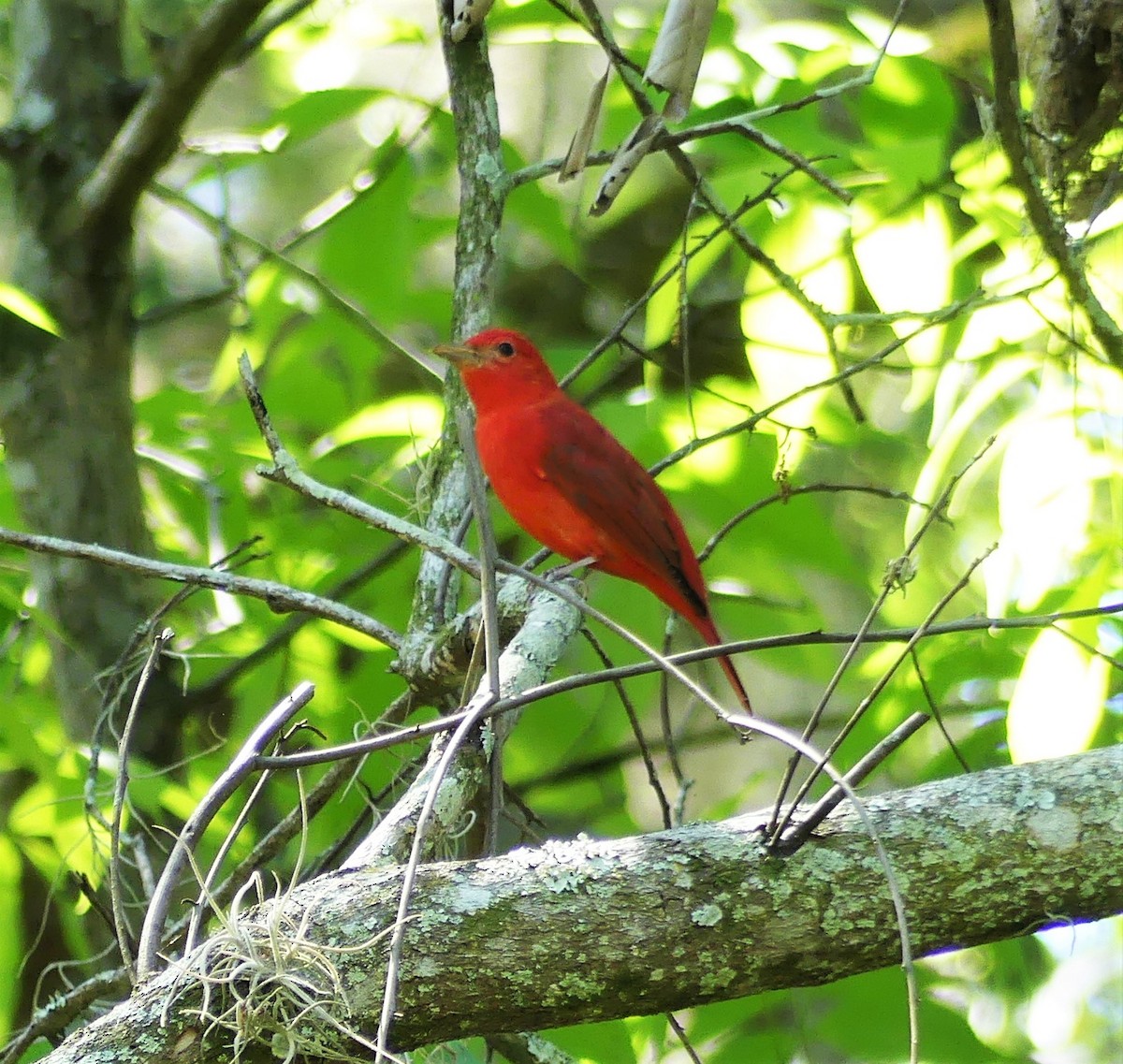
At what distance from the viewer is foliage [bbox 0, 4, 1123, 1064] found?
7.74ft

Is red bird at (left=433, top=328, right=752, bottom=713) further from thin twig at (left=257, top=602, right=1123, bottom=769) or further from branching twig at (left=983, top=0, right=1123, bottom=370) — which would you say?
thin twig at (left=257, top=602, right=1123, bottom=769)

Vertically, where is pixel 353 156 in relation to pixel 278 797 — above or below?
above

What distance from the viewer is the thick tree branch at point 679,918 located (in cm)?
147

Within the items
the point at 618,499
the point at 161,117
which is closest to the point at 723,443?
the point at 618,499

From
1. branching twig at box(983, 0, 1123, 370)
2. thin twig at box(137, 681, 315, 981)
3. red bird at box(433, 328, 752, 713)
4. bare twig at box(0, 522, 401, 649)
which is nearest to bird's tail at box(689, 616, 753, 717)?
red bird at box(433, 328, 752, 713)

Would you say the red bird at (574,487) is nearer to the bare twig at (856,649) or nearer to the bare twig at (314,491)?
the bare twig at (314,491)

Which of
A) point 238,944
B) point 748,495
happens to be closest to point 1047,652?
point 748,495

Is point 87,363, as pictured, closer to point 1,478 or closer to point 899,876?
point 1,478

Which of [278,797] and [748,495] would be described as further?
[278,797]

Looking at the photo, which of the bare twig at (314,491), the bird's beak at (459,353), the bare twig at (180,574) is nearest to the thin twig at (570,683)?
the bare twig at (314,491)

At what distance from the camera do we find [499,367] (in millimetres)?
3551

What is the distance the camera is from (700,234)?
321 cm

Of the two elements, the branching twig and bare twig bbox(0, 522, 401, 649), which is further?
the branching twig

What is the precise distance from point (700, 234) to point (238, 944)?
221 cm
